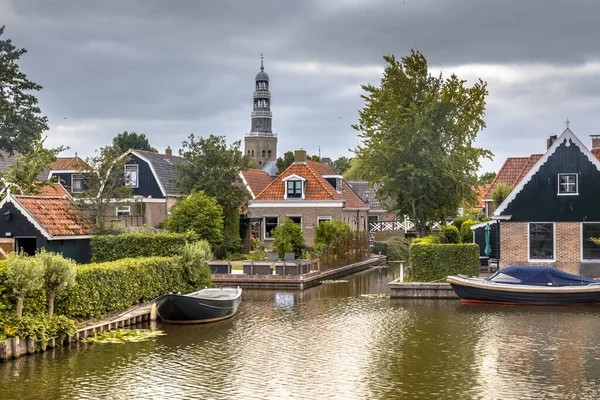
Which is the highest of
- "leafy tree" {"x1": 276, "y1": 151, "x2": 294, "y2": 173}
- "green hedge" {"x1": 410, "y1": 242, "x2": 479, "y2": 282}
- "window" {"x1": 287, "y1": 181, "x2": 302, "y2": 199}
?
"leafy tree" {"x1": 276, "y1": 151, "x2": 294, "y2": 173}

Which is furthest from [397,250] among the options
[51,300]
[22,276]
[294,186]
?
[22,276]

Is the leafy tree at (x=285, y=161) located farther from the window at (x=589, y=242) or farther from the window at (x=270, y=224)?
the window at (x=589, y=242)

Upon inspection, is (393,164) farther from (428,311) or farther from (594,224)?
(428,311)

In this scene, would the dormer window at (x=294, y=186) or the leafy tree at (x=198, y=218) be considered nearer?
the leafy tree at (x=198, y=218)

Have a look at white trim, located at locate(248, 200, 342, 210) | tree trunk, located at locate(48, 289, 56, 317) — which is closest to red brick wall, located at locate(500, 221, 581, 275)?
white trim, located at locate(248, 200, 342, 210)

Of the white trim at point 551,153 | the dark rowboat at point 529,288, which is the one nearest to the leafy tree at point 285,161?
the white trim at point 551,153

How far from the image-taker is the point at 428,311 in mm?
30156

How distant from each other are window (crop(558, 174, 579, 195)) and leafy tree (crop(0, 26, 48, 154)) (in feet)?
101

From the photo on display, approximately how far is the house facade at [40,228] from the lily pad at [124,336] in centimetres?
730

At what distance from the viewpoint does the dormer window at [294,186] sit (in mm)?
57062

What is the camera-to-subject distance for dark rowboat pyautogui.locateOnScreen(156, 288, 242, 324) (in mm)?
26453

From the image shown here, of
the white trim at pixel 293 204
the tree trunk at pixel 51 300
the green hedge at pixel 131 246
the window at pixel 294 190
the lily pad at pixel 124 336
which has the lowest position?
the lily pad at pixel 124 336

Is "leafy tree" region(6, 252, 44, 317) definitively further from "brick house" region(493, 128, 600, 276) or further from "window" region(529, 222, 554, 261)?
"window" region(529, 222, 554, 261)

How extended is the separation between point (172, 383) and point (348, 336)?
770cm
